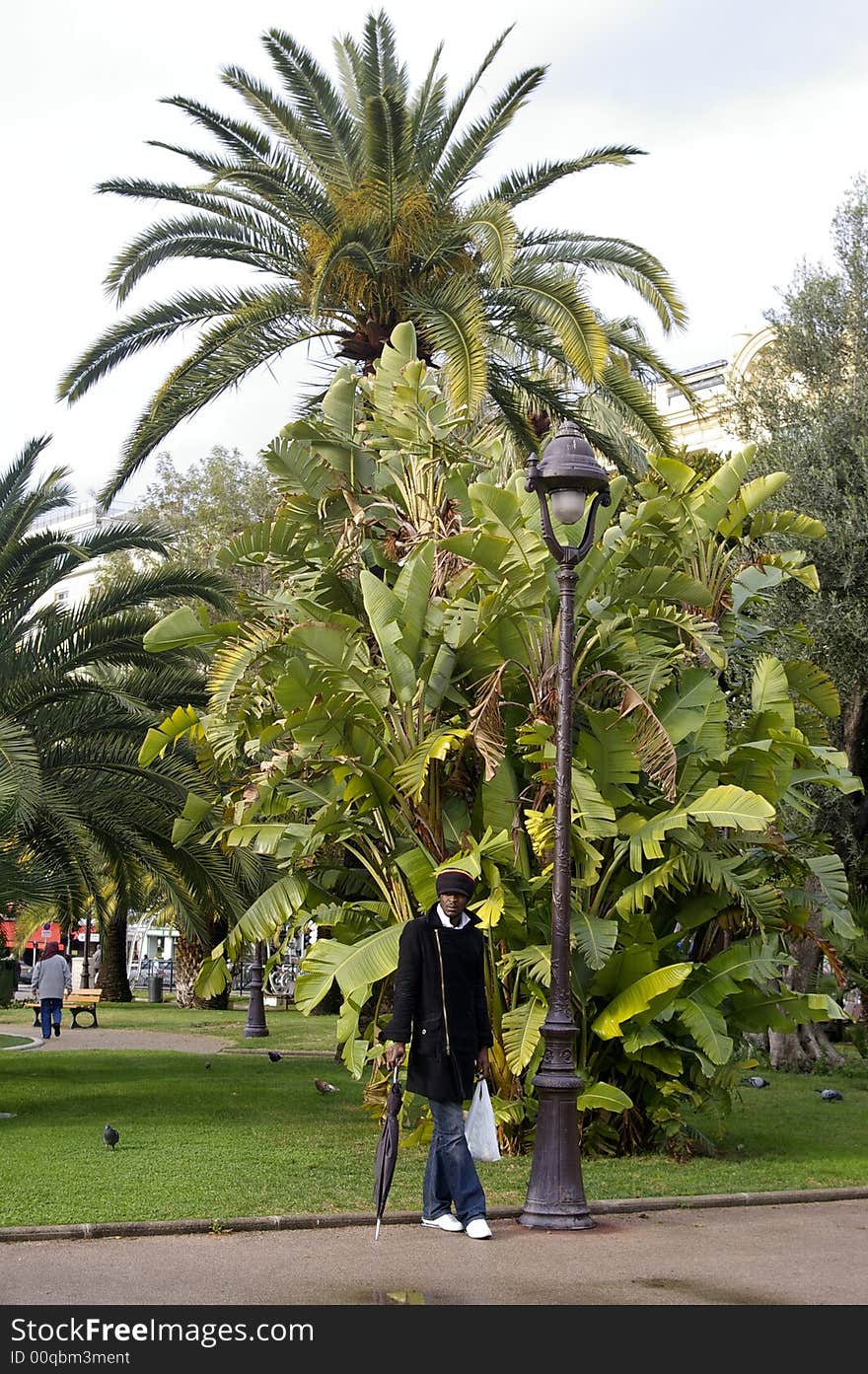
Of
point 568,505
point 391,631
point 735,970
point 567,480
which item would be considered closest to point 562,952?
point 568,505

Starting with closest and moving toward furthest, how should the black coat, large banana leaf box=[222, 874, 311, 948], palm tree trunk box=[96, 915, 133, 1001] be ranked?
the black coat
large banana leaf box=[222, 874, 311, 948]
palm tree trunk box=[96, 915, 133, 1001]

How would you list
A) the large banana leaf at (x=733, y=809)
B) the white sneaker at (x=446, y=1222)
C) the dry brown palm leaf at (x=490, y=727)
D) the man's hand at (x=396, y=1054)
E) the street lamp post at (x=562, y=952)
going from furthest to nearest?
1. the dry brown palm leaf at (x=490, y=727)
2. the large banana leaf at (x=733, y=809)
3. the street lamp post at (x=562, y=952)
4. the man's hand at (x=396, y=1054)
5. the white sneaker at (x=446, y=1222)

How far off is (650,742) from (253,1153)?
443 cm

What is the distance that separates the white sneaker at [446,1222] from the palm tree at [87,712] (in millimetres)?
6994

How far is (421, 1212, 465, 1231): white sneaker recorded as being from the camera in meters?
8.13

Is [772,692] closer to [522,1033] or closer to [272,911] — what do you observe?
[522,1033]

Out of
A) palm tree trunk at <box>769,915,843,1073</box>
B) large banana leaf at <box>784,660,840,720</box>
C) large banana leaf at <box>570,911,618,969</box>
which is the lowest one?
palm tree trunk at <box>769,915,843,1073</box>

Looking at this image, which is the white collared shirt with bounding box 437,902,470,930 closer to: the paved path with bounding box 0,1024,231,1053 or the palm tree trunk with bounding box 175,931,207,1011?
the paved path with bounding box 0,1024,231,1053

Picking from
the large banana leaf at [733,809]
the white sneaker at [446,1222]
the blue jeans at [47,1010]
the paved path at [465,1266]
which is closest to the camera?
the paved path at [465,1266]

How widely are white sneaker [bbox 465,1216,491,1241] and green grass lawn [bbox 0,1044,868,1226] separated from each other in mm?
1103

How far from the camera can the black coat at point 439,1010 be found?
790cm

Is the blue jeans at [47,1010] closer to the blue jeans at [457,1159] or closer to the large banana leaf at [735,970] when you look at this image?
the large banana leaf at [735,970]

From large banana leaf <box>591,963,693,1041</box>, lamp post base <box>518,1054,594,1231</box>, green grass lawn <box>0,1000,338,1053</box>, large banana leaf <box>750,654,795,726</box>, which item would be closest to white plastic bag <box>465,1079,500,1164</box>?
lamp post base <box>518,1054,594,1231</box>

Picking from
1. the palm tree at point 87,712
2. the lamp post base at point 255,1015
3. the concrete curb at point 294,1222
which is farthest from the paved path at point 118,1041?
the concrete curb at point 294,1222
